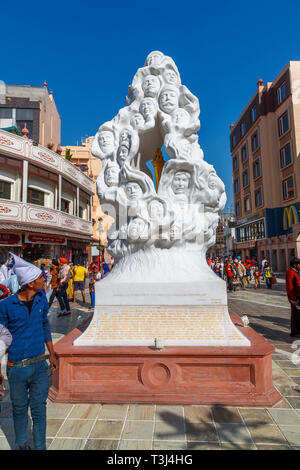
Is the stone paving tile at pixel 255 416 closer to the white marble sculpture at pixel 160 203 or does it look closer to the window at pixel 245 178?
the white marble sculpture at pixel 160 203

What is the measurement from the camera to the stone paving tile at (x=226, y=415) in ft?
8.36

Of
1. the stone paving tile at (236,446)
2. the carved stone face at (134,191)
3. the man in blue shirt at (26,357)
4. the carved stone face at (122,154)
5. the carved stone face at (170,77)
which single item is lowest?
the stone paving tile at (236,446)

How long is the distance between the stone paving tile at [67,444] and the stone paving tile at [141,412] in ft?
1.64

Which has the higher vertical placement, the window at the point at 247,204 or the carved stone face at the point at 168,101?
the window at the point at 247,204

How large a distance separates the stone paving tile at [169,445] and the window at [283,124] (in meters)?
24.0

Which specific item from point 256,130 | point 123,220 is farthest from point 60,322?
point 256,130

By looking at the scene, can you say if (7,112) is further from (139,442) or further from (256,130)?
(139,442)

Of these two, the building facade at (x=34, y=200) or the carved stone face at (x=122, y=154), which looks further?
the building facade at (x=34, y=200)

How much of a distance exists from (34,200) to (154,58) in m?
13.9

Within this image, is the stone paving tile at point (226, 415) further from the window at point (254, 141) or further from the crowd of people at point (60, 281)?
the window at point (254, 141)

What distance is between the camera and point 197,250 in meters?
3.89

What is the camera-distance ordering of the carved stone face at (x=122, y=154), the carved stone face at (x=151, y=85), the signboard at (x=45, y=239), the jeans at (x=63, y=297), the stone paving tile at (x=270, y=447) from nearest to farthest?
the stone paving tile at (x=270, y=447) < the carved stone face at (x=122, y=154) < the carved stone face at (x=151, y=85) < the jeans at (x=63, y=297) < the signboard at (x=45, y=239)

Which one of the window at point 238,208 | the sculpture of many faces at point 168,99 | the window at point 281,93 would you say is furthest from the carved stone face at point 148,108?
the window at point 238,208

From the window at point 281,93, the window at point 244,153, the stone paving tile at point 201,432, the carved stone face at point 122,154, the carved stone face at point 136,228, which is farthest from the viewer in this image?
the window at point 244,153
